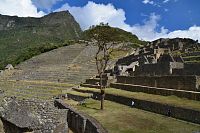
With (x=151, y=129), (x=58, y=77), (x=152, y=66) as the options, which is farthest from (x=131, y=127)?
(x=58, y=77)

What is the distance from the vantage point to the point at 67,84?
43.6 meters

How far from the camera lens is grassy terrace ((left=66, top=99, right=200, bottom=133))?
15.9 meters

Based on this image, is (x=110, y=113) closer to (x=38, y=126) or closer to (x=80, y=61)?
(x=38, y=126)

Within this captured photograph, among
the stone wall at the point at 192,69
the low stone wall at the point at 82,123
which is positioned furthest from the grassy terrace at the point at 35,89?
the low stone wall at the point at 82,123

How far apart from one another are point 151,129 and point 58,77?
110ft

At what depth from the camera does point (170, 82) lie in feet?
81.9

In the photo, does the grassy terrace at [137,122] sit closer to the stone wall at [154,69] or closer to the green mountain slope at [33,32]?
the stone wall at [154,69]

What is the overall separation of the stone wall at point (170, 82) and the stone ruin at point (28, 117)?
33.2 feet

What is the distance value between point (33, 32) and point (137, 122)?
366 ft

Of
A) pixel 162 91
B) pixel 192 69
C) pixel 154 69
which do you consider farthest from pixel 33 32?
pixel 162 91

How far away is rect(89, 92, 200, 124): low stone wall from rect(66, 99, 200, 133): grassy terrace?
327 mm

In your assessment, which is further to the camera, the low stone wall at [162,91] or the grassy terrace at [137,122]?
the low stone wall at [162,91]

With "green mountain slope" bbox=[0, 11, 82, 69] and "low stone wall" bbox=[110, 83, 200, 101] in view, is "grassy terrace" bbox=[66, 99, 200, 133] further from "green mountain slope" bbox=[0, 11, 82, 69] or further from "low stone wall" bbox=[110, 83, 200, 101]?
"green mountain slope" bbox=[0, 11, 82, 69]

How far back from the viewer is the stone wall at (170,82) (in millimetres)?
22531
